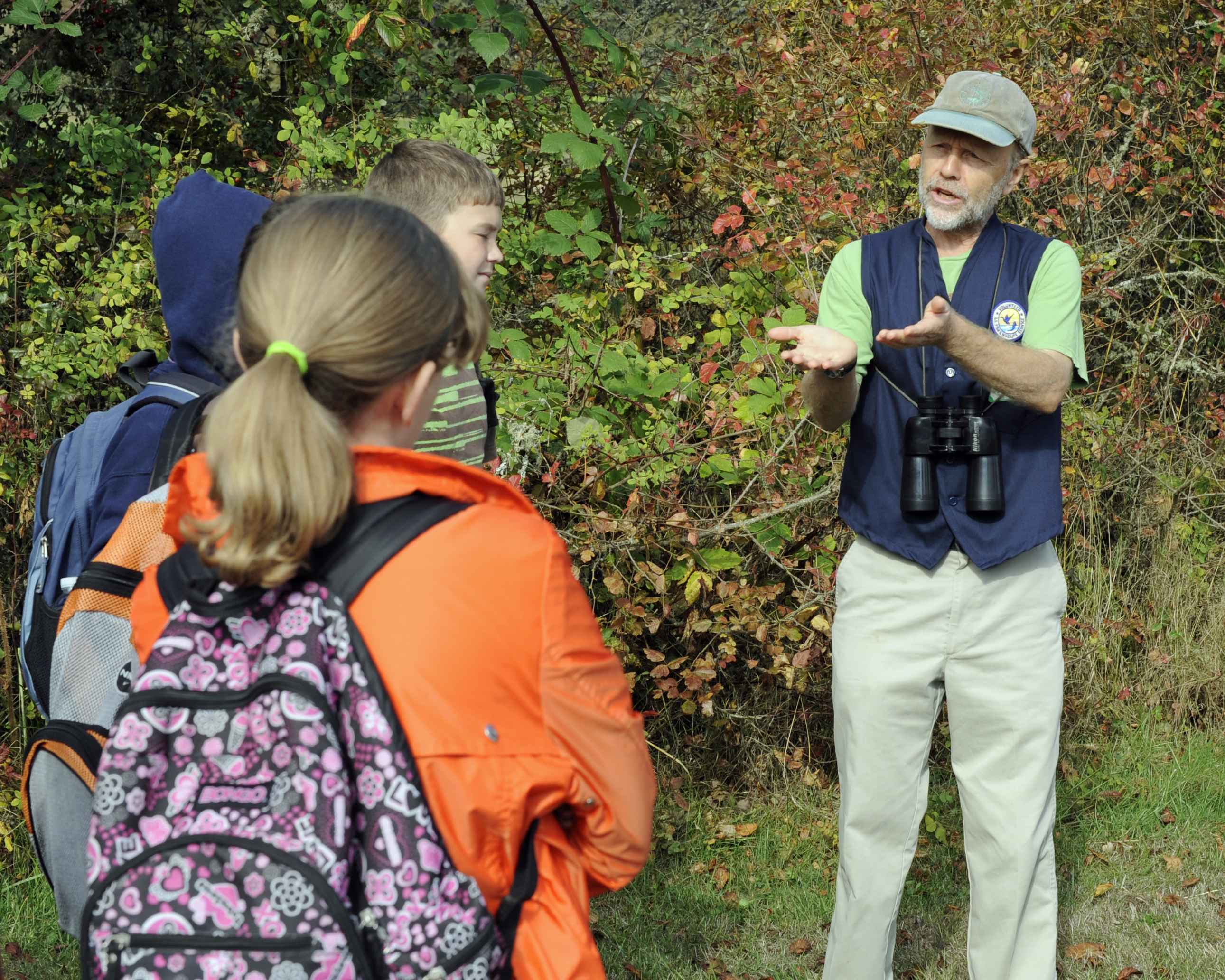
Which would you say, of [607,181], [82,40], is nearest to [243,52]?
[82,40]

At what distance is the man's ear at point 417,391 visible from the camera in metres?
1.52

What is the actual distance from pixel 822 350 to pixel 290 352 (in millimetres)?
1464

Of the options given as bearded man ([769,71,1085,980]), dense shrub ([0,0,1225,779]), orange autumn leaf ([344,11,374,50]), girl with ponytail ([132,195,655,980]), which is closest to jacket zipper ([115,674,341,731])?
girl with ponytail ([132,195,655,980])

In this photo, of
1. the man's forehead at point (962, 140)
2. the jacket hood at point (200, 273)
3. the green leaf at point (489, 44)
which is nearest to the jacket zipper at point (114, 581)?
the jacket hood at point (200, 273)

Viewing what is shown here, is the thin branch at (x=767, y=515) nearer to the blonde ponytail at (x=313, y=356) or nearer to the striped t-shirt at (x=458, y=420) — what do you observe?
the striped t-shirt at (x=458, y=420)

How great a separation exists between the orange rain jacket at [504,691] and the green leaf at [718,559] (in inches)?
96.7

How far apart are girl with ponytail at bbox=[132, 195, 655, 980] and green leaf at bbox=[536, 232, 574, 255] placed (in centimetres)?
289

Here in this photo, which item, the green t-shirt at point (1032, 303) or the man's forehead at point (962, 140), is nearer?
the green t-shirt at point (1032, 303)

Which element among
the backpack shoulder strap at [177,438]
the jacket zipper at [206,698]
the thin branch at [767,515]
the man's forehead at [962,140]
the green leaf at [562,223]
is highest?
the man's forehead at [962,140]

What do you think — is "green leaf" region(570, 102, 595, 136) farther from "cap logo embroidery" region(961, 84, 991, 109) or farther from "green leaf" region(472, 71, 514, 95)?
"cap logo embroidery" region(961, 84, 991, 109)

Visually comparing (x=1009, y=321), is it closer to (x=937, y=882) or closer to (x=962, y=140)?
(x=962, y=140)

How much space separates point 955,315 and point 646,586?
6.21ft

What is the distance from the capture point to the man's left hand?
96.3 inches

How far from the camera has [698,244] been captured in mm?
4734
